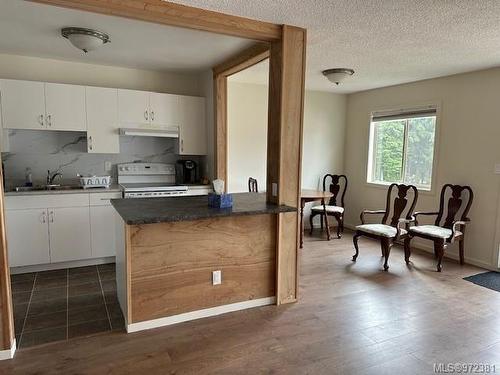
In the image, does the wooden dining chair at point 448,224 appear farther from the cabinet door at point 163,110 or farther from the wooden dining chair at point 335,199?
the cabinet door at point 163,110

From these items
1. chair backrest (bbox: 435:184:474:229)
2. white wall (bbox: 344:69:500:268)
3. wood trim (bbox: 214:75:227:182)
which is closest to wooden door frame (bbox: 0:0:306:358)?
wood trim (bbox: 214:75:227:182)

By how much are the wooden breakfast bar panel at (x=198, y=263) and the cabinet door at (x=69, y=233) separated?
171 cm

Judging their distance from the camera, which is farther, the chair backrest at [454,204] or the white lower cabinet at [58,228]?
the chair backrest at [454,204]

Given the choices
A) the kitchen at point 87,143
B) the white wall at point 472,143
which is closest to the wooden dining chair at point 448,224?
the white wall at point 472,143

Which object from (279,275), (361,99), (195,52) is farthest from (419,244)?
(195,52)

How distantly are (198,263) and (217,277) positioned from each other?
211mm

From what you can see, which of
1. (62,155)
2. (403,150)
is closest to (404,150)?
(403,150)

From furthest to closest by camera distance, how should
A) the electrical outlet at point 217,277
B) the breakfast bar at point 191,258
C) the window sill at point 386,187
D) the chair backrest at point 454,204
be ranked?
the window sill at point 386,187 → the chair backrest at point 454,204 → the electrical outlet at point 217,277 → the breakfast bar at point 191,258

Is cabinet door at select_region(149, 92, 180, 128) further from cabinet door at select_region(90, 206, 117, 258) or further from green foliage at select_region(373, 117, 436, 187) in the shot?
green foliage at select_region(373, 117, 436, 187)

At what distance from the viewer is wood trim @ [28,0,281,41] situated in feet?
7.45

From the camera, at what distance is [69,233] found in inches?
152

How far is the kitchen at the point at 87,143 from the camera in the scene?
125 inches

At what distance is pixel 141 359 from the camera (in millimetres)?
2268

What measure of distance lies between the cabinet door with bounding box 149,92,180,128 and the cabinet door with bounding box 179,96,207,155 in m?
0.08
